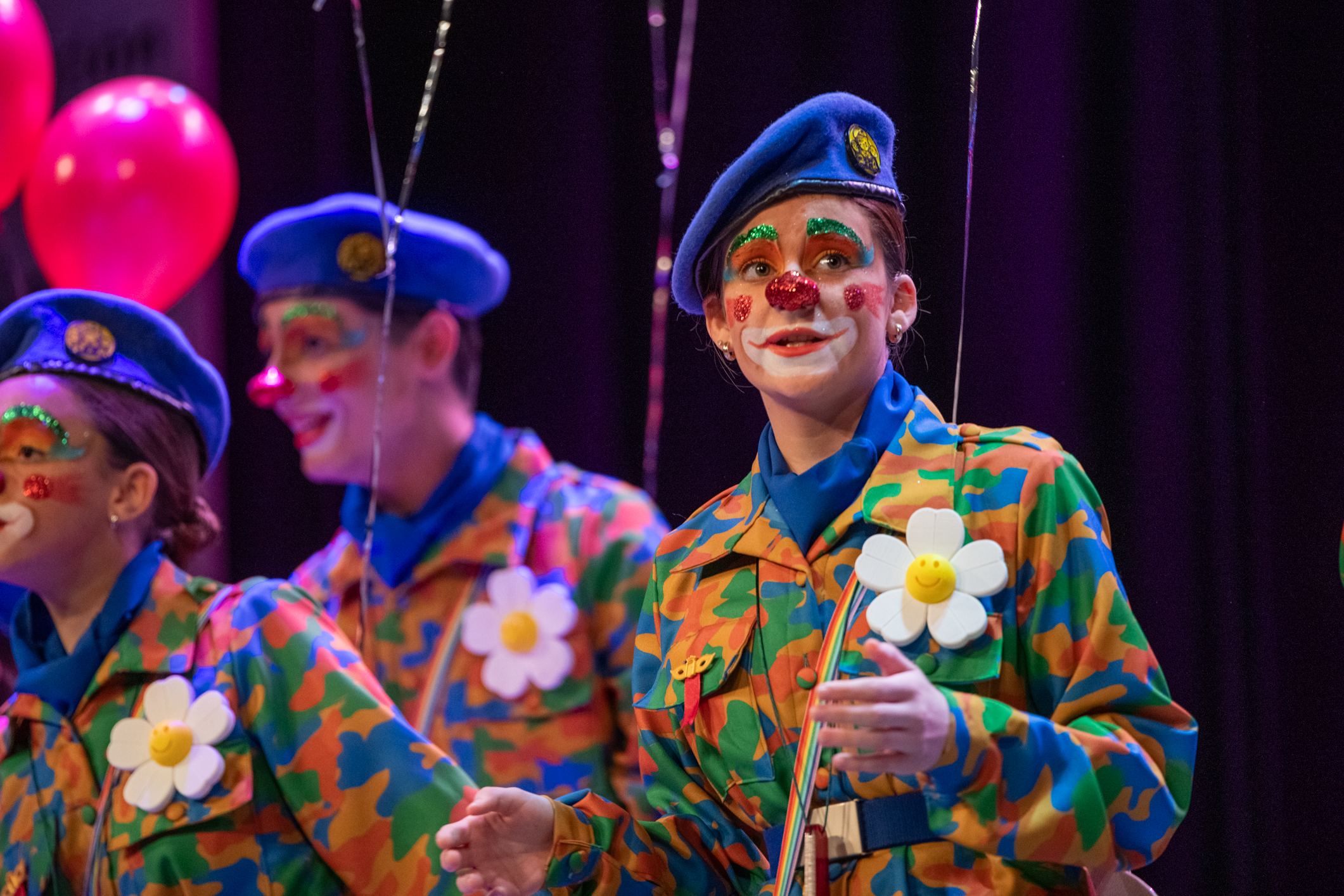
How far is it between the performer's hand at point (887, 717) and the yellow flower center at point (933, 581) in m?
0.17

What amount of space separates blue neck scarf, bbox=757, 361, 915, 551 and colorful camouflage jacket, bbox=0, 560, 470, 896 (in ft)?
2.19

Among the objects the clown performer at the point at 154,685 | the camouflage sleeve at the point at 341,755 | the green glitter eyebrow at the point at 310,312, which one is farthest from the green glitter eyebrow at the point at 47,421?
the green glitter eyebrow at the point at 310,312

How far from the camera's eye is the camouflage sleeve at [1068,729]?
4.22 ft

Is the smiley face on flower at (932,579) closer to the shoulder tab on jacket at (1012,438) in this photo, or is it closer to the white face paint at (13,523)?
the shoulder tab on jacket at (1012,438)

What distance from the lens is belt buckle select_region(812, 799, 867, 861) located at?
4.72 ft

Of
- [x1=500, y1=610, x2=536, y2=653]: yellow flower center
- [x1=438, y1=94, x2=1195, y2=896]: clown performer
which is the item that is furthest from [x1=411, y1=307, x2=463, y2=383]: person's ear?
[x1=438, y1=94, x2=1195, y2=896]: clown performer

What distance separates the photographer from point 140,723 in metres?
1.97

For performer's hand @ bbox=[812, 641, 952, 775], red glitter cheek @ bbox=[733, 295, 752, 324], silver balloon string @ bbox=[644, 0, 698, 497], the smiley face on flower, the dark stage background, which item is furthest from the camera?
silver balloon string @ bbox=[644, 0, 698, 497]

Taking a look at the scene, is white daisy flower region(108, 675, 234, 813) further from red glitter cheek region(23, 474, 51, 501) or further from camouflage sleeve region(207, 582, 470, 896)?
red glitter cheek region(23, 474, 51, 501)

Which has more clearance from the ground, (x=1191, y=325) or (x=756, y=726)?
(x=1191, y=325)

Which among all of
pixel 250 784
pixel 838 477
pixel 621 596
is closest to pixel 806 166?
pixel 838 477

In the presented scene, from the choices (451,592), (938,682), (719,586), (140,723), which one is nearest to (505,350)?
(451,592)

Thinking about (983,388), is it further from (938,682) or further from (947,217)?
(938,682)

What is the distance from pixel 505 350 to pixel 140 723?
4.94 feet
